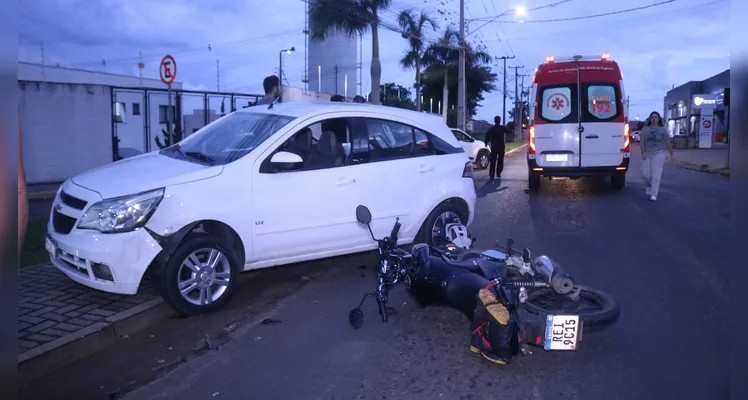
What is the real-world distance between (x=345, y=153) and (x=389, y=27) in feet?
81.5

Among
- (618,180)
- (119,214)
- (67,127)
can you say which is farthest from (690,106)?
(119,214)

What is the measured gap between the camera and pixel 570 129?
1409 centimetres

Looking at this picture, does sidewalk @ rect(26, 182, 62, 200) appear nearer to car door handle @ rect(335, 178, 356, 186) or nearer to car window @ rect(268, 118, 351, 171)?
car window @ rect(268, 118, 351, 171)

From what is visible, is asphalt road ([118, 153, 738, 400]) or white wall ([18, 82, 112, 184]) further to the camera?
white wall ([18, 82, 112, 184])

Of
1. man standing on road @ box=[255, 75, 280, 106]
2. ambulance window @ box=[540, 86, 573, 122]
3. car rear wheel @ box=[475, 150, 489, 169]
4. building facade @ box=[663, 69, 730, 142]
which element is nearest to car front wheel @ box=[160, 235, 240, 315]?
man standing on road @ box=[255, 75, 280, 106]

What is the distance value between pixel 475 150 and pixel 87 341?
65.1 ft

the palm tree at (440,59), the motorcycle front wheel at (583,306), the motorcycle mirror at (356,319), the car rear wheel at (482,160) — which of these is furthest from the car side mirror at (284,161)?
the palm tree at (440,59)

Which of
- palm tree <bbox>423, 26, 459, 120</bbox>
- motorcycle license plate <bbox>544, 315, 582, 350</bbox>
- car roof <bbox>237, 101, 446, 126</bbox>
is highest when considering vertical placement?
palm tree <bbox>423, 26, 459, 120</bbox>

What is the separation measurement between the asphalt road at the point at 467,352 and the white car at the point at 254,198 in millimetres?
667

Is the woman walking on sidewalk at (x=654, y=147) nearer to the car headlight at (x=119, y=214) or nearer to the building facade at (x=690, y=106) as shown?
the car headlight at (x=119, y=214)

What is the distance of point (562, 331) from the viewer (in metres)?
4.51

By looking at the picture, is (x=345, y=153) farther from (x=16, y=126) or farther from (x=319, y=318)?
(x=16, y=126)

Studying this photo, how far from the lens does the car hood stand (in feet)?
18.0

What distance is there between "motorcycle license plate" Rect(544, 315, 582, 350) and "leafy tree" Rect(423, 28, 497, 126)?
102 feet
